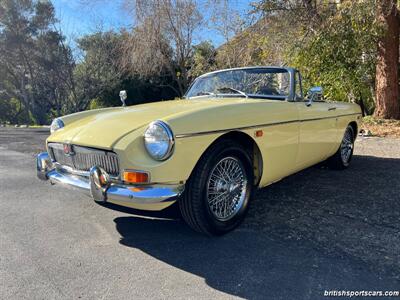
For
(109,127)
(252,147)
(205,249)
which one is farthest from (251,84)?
(205,249)

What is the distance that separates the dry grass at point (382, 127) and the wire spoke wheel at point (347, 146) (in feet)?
11.9

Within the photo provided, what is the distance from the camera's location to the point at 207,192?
2.77m

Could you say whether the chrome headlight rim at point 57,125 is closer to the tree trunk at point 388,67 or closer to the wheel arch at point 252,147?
the wheel arch at point 252,147

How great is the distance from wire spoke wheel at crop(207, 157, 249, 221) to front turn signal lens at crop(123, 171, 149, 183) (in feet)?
1.77

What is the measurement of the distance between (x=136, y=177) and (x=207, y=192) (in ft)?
1.96

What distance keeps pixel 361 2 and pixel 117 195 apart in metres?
8.38

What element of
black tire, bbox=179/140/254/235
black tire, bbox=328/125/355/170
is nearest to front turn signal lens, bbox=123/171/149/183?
black tire, bbox=179/140/254/235

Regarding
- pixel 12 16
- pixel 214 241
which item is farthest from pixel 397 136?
pixel 12 16

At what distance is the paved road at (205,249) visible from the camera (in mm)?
2213

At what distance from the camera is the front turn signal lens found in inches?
98.7

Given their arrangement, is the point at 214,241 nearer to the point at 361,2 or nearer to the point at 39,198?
the point at 39,198

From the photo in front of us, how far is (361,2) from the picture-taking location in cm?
837

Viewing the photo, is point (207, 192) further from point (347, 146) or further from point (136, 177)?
point (347, 146)

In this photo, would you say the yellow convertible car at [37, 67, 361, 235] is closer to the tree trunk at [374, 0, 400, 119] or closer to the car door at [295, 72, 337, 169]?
the car door at [295, 72, 337, 169]
